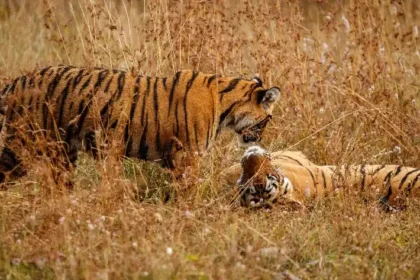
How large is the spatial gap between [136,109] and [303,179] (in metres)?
1.32

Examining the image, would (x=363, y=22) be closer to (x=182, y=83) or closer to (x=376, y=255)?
(x=182, y=83)

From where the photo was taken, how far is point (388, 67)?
297 inches

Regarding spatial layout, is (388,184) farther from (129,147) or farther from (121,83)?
(121,83)

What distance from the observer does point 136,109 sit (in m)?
5.85

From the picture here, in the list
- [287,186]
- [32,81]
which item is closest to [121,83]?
[32,81]

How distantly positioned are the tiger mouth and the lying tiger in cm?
20

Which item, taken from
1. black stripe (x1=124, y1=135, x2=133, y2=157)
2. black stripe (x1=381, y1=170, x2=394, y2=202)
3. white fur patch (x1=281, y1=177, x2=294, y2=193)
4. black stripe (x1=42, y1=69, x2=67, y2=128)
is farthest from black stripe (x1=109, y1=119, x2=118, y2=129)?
black stripe (x1=381, y1=170, x2=394, y2=202)

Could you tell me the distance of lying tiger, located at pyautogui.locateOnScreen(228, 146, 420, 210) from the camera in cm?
575

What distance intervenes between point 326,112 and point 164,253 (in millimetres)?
3575

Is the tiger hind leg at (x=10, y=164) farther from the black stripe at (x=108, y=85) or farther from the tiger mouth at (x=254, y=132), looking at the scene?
the tiger mouth at (x=254, y=132)

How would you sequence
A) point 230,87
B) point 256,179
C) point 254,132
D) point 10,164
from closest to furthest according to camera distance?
point 10,164 → point 256,179 → point 230,87 → point 254,132

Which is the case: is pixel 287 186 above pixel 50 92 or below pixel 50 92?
below

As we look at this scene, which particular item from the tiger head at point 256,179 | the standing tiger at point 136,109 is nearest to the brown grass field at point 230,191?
the tiger head at point 256,179

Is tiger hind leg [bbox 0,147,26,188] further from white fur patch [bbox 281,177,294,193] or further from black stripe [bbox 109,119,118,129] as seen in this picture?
white fur patch [bbox 281,177,294,193]
